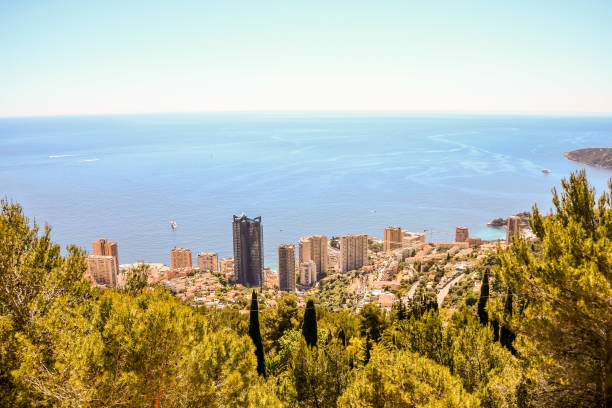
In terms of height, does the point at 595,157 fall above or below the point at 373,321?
above

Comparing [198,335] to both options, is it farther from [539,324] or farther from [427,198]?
[427,198]

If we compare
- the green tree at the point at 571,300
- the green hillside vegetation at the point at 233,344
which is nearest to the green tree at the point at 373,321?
the green hillside vegetation at the point at 233,344

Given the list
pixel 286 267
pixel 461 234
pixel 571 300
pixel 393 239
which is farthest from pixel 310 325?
pixel 461 234

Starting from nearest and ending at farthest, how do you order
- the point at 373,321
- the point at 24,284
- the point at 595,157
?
the point at 24,284 → the point at 373,321 → the point at 595,157

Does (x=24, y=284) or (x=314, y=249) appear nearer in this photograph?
(x=24, y=284)

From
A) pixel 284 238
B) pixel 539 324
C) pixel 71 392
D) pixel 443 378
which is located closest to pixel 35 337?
pixel 71 392

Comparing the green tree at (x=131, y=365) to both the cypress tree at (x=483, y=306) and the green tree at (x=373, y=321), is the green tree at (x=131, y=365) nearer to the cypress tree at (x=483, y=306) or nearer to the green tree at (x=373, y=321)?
the green tree at (x=373, y=321)

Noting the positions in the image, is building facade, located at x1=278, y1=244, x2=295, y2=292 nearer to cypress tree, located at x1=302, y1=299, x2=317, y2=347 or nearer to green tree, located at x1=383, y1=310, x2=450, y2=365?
cypress tree, located at x1=302, y1=299, x2=317, y2=347

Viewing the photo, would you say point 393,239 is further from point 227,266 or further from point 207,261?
point 207,261

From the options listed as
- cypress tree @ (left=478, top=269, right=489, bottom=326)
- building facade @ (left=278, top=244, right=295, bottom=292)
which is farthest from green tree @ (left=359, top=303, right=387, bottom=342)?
building facade @ (left=278, top=244, right=295, bottom=292)
